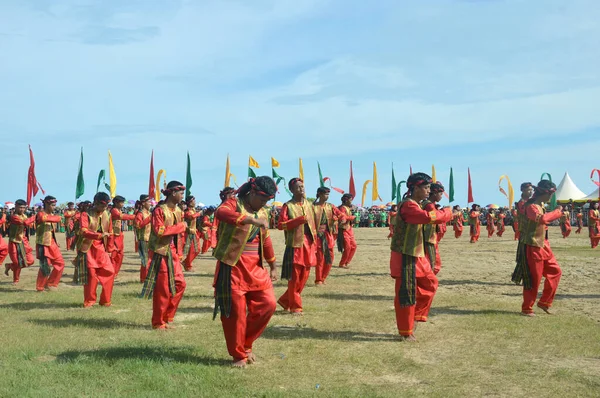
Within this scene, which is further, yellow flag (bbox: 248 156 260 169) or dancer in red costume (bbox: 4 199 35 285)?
yellow flag (bbox: 248 156 260 169)

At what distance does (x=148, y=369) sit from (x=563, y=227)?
24.1m

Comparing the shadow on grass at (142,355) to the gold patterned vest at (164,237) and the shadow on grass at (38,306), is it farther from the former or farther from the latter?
the shadow on grass at (38,306)

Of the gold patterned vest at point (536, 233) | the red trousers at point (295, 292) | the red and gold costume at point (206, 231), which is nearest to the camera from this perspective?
the gold patterned vest at point (536, 233)

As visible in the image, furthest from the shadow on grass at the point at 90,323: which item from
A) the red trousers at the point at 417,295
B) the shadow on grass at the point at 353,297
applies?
the shadow on grass at the point at 353,297

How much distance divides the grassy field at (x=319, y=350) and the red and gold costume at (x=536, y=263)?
36cm

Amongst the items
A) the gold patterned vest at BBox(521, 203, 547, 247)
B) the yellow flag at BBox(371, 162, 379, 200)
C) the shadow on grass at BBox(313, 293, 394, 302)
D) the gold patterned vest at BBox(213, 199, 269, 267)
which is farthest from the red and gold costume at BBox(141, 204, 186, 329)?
the yellow flag at BBox(371, 162, 379, 200)

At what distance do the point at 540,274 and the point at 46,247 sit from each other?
29.6 ft

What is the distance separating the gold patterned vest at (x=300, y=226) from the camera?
30.7ft

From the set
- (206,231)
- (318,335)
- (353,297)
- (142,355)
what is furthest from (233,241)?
(206,231)

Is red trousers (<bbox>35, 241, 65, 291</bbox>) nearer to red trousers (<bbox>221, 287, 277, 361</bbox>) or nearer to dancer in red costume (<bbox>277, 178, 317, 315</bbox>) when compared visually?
dancer in red costume (<bbox>277, 178, 317, 315</bbox>)

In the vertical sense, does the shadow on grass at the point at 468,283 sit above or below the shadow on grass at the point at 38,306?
below

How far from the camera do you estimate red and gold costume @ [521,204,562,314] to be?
8773 mm

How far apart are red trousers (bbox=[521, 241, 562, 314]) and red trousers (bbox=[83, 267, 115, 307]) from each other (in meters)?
6.46

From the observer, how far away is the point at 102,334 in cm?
762
